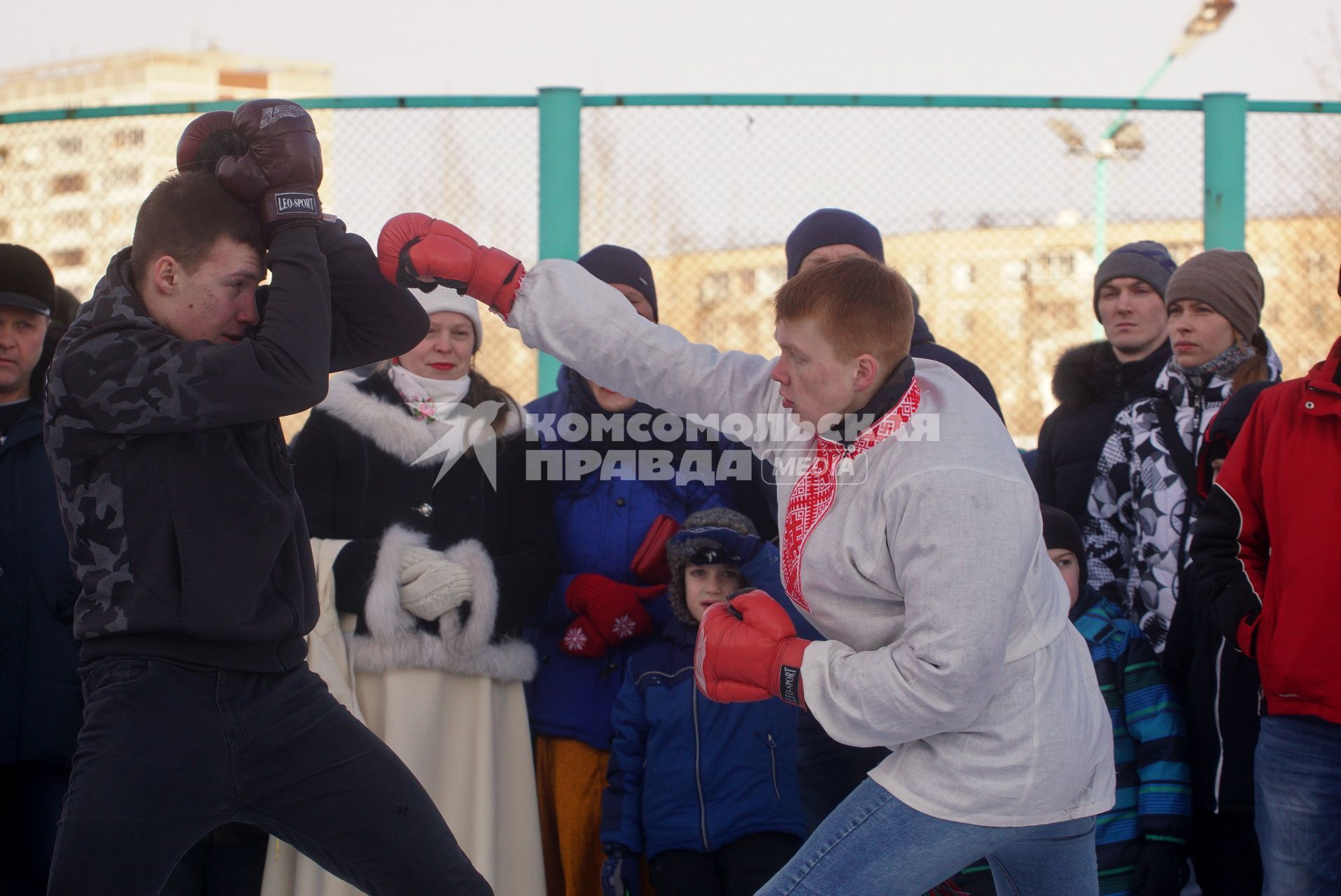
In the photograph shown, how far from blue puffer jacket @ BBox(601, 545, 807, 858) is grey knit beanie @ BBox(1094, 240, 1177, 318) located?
67.1 inches

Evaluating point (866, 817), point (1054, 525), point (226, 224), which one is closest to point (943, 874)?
point (866, 817)

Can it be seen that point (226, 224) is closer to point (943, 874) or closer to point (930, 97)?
point (943, 874)

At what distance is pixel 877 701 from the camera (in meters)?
2.10

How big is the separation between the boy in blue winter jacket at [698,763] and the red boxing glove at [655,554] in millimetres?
55

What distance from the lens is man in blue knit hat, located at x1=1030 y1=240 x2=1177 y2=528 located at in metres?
4.02

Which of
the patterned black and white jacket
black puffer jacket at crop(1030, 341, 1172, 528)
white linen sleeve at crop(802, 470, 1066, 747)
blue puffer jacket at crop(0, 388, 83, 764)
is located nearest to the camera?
white linen sleeve at crop(802, 470, 1066, 747)

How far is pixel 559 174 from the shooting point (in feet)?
15.5

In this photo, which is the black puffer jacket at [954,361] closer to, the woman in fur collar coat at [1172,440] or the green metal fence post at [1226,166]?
the woman in fur collar coat at [1172,440]

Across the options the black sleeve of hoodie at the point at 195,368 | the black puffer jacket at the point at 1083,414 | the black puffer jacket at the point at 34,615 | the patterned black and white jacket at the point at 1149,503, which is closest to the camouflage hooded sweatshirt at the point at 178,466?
the black sleeve of hoodie at the point at 195,368

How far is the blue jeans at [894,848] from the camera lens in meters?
2.20

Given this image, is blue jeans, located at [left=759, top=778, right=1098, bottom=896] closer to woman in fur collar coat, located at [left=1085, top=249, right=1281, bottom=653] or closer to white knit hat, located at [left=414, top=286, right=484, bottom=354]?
woman in fur collar coat, located at [left=1085, top=249, right=1281, bottom=653]

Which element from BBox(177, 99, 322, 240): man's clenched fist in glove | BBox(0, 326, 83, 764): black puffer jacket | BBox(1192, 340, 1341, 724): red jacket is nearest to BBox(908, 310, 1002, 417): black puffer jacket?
BBox(1192, 340, 1341, 724): red jacket

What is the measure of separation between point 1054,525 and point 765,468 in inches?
35.8

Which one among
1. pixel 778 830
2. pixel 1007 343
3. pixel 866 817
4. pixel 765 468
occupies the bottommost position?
pixel 778 830
